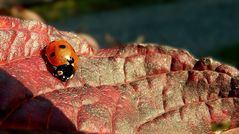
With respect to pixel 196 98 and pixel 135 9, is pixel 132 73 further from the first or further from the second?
pixel 135 9

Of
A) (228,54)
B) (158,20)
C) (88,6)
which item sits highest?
(88,6)

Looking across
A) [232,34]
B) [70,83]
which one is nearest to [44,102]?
[70,83]

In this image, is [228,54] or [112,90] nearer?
[112,90]

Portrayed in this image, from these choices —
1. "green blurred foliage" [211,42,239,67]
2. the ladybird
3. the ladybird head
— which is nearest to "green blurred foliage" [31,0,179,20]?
"green blurred foliage" [211,42,239,67]

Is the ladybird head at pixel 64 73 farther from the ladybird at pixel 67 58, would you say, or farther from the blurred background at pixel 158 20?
the blurred background at pixel 158 20

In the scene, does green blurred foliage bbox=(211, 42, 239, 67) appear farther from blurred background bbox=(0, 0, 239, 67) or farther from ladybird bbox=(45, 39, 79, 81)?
ladybird bbox=(45, 39, 79, 81)

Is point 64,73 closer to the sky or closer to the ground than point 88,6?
closer to the ground

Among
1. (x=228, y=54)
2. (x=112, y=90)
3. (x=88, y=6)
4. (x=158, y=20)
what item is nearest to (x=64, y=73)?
(x=112, y=90)

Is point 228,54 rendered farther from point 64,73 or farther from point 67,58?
point 64,73
